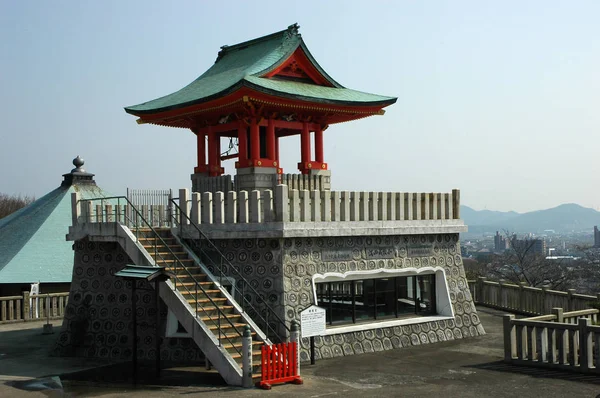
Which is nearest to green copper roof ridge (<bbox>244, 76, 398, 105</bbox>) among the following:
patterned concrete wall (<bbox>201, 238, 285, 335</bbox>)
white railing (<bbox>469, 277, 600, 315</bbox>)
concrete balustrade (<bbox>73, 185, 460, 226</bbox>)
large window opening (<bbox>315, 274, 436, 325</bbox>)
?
concrete balustrade (<bbox>73, 185, 460, 226</bbox>)

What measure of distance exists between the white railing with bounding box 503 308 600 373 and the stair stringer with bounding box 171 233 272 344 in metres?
6.06

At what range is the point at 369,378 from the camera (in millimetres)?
15727

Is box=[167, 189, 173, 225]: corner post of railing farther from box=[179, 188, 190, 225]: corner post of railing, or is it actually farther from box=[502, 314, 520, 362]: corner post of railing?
box=[502, 314, 520, 362]: corner post of railing

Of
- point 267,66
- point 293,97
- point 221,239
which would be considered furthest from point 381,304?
point 267,66

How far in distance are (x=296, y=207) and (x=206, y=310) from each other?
11.6 ft

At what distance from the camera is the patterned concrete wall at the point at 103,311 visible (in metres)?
19.5

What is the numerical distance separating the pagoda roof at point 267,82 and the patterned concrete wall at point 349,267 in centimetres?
492

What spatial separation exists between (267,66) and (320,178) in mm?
4263

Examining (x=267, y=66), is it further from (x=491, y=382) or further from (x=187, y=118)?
(x=491, y=382)

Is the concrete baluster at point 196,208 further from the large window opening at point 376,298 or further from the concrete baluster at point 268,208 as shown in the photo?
the large window opening at point 376,298

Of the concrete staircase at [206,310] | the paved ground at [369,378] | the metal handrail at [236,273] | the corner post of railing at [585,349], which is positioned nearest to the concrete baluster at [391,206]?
the paved ground at [369,378]

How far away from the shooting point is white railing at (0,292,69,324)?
27016mm

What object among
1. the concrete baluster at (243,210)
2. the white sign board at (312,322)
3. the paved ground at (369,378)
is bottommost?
→ the paved ground at (369,378)

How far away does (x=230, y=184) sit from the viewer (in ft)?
73.2
